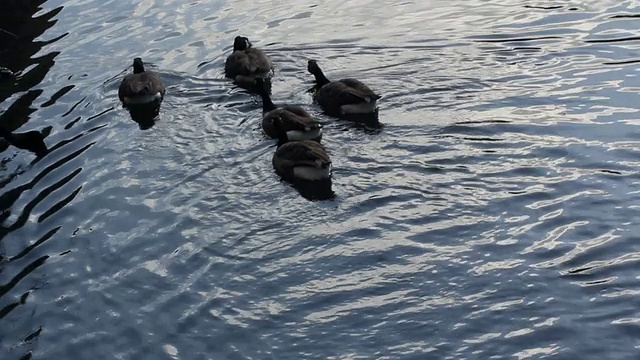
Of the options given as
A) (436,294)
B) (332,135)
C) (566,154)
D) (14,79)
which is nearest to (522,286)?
(436,294)

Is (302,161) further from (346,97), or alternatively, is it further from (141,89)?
(141,89)

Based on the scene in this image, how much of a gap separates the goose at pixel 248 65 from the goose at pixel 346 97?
1.44 m

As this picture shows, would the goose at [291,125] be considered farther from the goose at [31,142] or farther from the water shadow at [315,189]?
the goose at [31,142]

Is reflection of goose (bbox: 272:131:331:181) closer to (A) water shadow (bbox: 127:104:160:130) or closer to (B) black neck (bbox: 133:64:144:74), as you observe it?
(A) water shadow (bbox: 127:104:160:130)

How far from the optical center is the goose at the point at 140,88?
1775 centimetres

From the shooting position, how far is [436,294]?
11125 millimetres

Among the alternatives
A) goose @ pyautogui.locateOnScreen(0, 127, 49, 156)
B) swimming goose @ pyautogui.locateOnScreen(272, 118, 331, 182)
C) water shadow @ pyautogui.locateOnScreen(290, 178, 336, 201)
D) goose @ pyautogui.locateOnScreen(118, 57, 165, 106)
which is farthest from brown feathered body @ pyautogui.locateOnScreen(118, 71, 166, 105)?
water shadow @ pyautogui.locateOnScreen(290, 178, 336, 201)

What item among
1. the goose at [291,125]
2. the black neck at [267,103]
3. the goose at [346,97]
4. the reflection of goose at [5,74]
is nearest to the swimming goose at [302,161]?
the goose at [291,125]

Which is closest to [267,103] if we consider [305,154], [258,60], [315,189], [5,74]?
[258,60]

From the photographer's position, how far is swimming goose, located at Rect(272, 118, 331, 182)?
14203 millimetres

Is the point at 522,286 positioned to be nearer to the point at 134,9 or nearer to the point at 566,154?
the point at 566,154

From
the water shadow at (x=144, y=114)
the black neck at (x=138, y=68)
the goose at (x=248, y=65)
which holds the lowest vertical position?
the water shadow at (x=144, y=114)

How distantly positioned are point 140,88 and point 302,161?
15.2 feet

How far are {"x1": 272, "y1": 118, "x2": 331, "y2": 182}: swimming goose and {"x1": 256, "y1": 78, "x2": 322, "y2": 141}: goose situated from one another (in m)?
0.70
